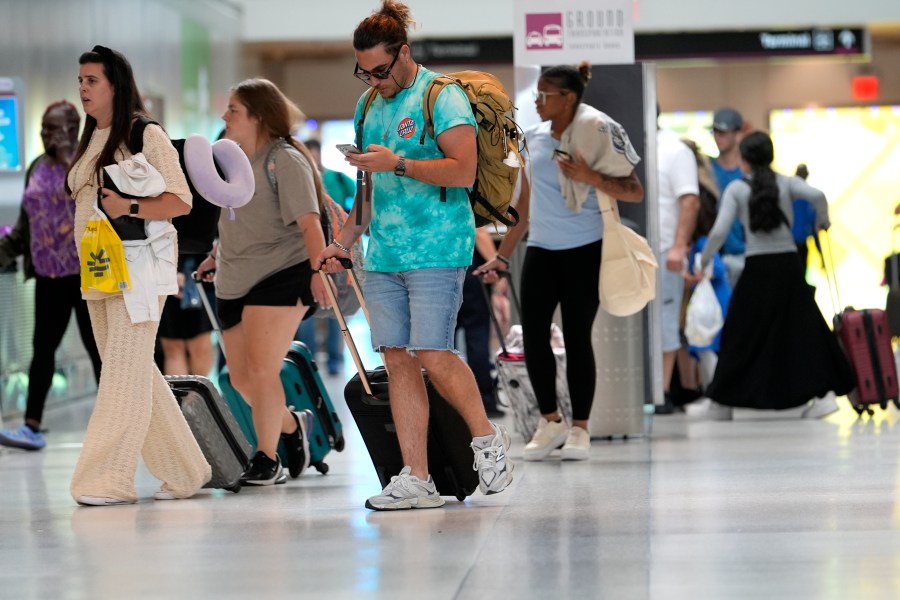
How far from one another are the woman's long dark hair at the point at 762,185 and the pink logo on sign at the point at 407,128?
160 inches

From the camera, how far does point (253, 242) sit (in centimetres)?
578

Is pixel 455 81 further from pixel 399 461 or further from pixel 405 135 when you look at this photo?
pixel 399 461

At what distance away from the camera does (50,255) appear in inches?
325

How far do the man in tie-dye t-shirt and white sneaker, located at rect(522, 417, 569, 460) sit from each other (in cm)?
160

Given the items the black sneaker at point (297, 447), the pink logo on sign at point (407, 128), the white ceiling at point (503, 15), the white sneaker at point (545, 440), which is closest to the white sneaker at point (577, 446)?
the white sneaker at point (545, 440)

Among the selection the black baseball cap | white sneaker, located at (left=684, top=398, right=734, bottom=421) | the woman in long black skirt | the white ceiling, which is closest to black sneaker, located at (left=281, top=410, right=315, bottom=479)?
the woman in long black skirt

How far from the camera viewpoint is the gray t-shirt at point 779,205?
28.0ft

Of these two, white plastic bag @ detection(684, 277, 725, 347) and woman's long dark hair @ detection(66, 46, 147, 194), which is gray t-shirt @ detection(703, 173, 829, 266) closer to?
white plastic bag @ detection(684, 277, 725, 347)

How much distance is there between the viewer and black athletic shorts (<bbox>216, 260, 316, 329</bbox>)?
574 centimetres

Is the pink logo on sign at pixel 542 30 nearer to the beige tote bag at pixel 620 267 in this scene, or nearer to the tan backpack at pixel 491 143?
the beige tote bag at pixel 620 267

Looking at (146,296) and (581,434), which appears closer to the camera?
(146,296)

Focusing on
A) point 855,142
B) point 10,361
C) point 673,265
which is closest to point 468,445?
point 673,265

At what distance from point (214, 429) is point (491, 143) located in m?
1.67

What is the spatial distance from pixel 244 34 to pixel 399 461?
1371cm
